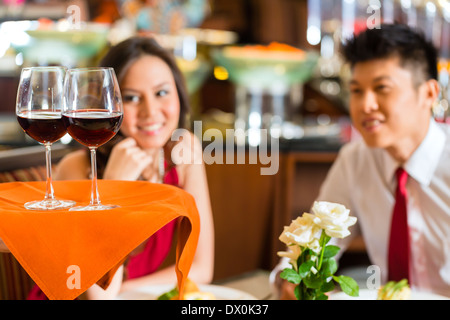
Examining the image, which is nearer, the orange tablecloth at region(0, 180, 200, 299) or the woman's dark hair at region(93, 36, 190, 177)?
the orange tablecloth at region(0, 180, 200, 299)

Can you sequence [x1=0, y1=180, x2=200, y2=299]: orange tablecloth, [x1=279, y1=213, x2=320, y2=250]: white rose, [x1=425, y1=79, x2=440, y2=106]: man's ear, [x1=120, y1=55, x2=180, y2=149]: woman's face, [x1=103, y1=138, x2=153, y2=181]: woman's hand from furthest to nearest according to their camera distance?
[x1=425, y1=79, x2=440, y2=106]: man's ear < [x1=120, y1=55, x2=180, y2=149]: woman's face < [x1=103, y1=138, x2=153, y2=181]: woman's hand < [x1=279, y1=213, x2=320, y2=250]: white rose < [x1=0, y1=180, x2=200, y2=299]: orange tablecloth

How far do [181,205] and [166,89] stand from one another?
68 centimetres

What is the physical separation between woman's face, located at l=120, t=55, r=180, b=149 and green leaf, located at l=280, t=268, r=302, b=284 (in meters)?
0.66

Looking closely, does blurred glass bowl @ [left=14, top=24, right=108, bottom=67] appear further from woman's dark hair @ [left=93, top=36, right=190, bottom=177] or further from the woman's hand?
the woman's hand

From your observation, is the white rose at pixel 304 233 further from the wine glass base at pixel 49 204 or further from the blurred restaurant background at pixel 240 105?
the blurred restaurant background at pixel 240 105

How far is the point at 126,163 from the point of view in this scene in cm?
130

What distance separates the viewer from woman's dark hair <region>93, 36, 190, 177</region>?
157 centimetres

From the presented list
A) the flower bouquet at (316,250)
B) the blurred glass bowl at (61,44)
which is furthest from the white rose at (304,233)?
the blurred glass bowl at (61,44)

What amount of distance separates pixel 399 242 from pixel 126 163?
77 cm

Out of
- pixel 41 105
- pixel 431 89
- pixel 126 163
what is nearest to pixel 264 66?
pixel 431 89

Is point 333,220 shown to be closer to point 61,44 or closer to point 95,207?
point 95,207

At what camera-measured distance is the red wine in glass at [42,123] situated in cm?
98

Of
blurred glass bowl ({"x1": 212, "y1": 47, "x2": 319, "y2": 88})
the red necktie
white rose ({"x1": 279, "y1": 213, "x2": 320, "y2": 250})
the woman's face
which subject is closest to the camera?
white rose ({"x1": 279, "y1": 213, "x2": 320, "y2": 250})

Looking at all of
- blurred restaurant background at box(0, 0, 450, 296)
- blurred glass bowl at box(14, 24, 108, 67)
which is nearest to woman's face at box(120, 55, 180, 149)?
blurred restaurant background at box(0, 0, 450, 296)
